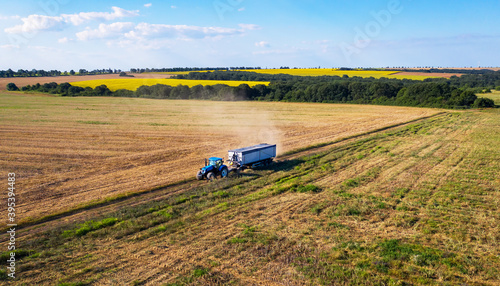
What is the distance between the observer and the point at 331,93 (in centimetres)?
9656

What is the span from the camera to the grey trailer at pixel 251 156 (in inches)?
1051

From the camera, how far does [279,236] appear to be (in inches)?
626

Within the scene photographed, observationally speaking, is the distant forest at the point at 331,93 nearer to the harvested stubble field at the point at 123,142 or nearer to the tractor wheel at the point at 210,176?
the harvested stubble field at the point at 123,142

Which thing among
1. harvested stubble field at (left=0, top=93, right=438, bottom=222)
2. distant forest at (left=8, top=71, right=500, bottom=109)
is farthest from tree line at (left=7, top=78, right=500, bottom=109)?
harvested stubble field at (left=0, top=93, right=438, bottom=222)

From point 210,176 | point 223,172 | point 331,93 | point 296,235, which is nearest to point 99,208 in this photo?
point 210,176

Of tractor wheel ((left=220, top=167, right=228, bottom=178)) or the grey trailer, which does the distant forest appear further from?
tractor wheel ((left=220, top=167, right=228, bottom=178))

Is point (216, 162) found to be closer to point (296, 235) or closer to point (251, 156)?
point (251, 156)

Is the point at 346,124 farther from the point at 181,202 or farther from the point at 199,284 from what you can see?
the point at 199,284

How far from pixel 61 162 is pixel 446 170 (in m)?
32.9

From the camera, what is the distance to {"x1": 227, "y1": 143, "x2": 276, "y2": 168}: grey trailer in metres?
26.7

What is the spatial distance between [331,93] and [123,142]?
6954 centimetres

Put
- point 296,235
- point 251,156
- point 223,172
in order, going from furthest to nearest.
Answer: point 251,156
point 223,172
point 296,235

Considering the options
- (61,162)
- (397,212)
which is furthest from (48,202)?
(397,212)

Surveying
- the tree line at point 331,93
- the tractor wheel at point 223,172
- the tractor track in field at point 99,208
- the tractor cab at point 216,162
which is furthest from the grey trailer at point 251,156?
the tree line at point 331,93
